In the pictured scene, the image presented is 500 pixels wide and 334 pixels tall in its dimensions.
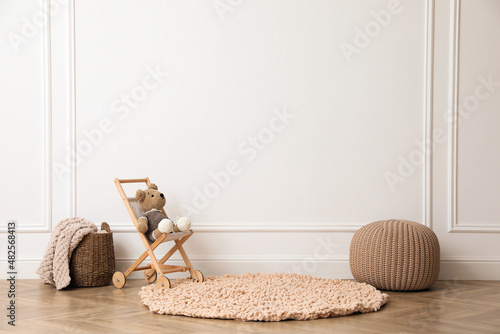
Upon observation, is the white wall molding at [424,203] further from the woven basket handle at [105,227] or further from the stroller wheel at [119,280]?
the stroller wheel at [119,280]

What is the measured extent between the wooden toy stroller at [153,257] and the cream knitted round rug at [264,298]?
0.24ft

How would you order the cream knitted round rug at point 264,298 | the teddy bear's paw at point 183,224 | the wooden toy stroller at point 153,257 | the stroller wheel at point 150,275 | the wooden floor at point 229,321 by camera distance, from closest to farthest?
the wooden floor at point 229,321 < the cream knitted round rug at point 264,298 < the wooden toy stroller at point 153,257 < the teddy bear's paw at point 183,224 < the stroller wheel at point 150,275

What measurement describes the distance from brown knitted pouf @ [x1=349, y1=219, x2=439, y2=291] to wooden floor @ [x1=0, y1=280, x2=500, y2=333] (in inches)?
3.1

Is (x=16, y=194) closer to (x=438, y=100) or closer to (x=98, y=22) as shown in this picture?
(x=98, y=22)

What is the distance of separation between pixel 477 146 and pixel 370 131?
73cm

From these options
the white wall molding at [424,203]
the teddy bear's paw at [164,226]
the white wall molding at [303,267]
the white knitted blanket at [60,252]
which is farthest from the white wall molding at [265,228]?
the teddy bear's paw at [164,226]

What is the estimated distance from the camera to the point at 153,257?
311 cm

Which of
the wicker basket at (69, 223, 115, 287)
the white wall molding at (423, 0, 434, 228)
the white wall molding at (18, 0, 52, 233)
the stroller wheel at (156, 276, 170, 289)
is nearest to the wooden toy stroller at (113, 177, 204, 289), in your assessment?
the stroller wheel at (156, 276, 170, 289)

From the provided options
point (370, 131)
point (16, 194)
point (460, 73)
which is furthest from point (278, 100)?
point (16, 194)

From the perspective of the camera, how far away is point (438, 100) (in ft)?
11.7

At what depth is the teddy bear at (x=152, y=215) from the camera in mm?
3135

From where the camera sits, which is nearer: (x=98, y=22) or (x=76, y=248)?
(x=76, y=248)

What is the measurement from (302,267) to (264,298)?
0.89m

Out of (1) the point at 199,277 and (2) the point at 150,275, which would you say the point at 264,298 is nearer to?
(1) the point at 199,277
